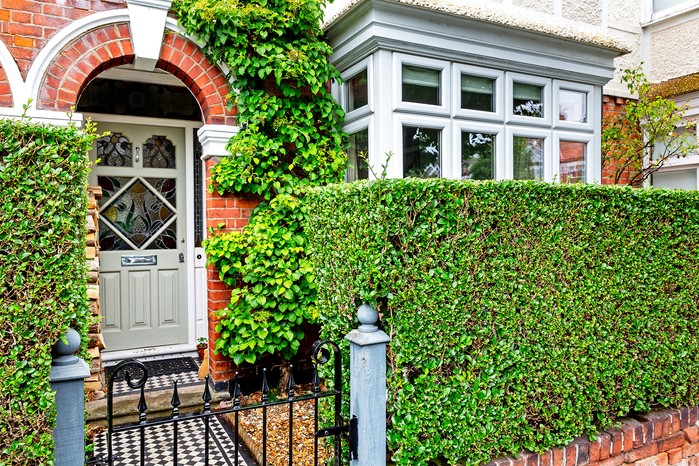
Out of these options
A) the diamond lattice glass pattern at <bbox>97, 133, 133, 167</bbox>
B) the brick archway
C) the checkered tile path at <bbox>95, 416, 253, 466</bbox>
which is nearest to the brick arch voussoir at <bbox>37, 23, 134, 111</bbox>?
the brick archway

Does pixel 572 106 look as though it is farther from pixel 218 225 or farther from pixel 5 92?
pixel 5 92

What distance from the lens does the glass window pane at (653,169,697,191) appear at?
19.7 ft

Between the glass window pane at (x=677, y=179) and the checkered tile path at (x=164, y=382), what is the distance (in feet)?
20.4

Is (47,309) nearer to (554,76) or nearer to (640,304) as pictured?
(640,304)

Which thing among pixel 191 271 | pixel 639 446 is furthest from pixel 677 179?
pixel 191 271

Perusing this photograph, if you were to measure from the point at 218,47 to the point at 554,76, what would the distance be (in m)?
3.39

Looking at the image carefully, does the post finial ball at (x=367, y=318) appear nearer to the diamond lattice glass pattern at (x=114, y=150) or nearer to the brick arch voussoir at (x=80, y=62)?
the brick arch voussoir at (x=80, y=62)

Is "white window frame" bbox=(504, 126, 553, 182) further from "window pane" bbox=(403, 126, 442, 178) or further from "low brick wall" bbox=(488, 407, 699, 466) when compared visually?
"low brick wall" bbox=(488, 407, 699, 466)

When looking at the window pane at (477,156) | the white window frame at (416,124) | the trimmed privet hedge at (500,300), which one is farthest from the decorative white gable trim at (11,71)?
the window pane at (477,156)

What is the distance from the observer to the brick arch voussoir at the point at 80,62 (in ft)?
12.3

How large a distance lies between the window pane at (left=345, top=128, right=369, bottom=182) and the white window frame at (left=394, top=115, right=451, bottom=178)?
36 centimetres

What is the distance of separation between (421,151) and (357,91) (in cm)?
87

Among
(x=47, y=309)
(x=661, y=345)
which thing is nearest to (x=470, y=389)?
(x=661, y=345)

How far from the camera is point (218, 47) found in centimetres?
418
